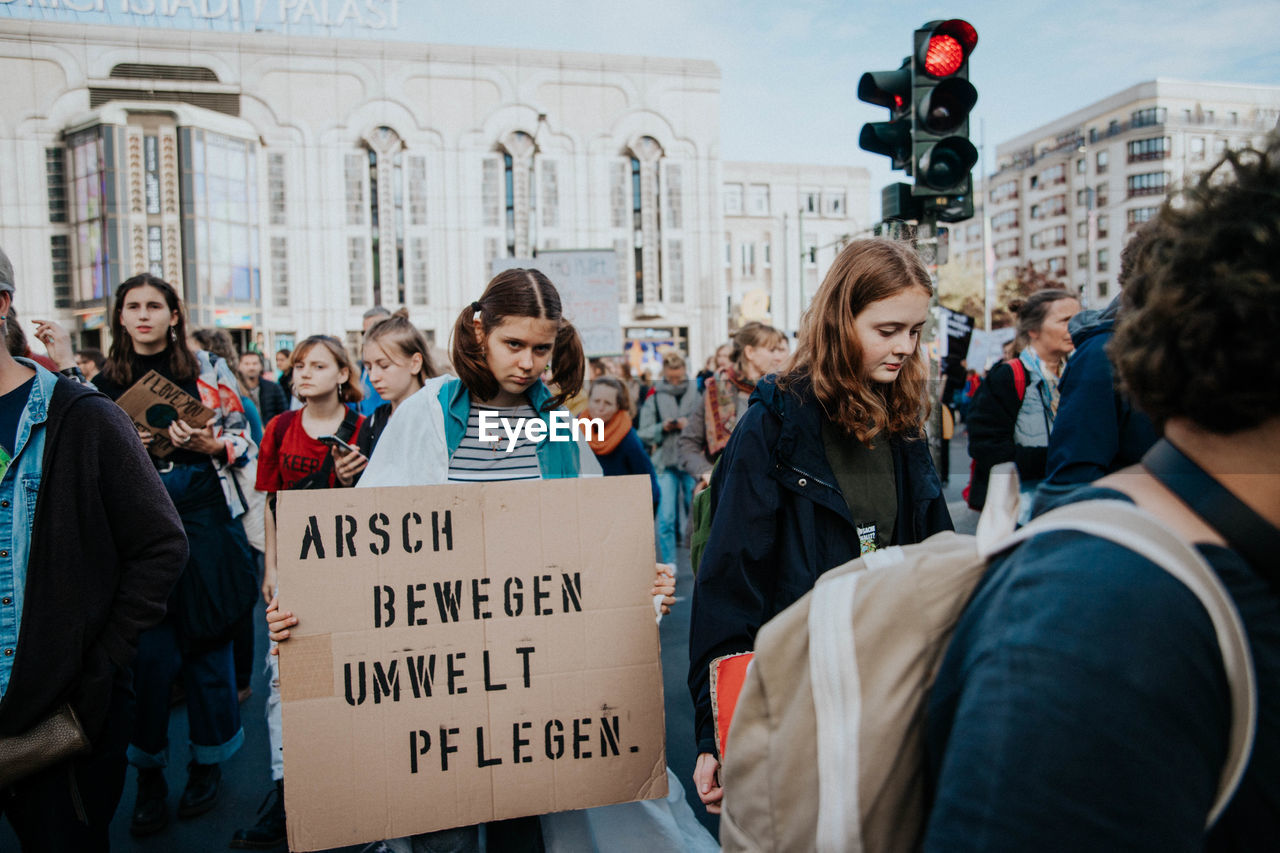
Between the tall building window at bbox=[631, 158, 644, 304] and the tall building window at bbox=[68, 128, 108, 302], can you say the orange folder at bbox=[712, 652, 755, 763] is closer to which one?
the tall building window at bbox=[631, 158, 644, 304]

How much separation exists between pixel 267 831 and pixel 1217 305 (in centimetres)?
369

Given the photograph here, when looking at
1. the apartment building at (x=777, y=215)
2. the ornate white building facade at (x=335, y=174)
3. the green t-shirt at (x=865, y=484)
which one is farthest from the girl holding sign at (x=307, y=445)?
the apartment building at (x=777, y=215)

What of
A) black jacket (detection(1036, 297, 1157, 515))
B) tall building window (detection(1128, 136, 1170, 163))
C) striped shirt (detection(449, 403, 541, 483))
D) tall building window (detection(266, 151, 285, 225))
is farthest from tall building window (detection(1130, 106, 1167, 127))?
striped shirt (detection(449, 403, 541, 483))

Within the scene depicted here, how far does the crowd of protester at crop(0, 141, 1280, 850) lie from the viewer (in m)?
0.71

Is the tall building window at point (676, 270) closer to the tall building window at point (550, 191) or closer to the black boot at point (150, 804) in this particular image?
the tall building window at point (550, 191)

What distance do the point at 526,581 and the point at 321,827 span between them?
77 cm

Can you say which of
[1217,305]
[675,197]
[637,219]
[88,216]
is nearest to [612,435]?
[1217,305]

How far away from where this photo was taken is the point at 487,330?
272 cm

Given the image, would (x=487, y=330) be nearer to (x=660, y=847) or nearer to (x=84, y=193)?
(x=660, y=847)

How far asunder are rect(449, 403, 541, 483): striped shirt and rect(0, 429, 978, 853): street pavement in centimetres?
105

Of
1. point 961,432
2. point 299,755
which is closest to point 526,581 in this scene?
point 299,755

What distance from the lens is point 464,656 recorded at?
2082mm

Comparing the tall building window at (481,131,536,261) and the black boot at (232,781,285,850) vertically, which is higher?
the tall building window at (481,131,536,261)

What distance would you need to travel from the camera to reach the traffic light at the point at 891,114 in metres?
4.90
